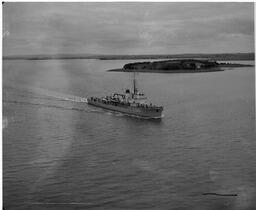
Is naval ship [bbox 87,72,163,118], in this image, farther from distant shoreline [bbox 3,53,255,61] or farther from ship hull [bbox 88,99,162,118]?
distant shoreline [bbox 3,53,255,61]

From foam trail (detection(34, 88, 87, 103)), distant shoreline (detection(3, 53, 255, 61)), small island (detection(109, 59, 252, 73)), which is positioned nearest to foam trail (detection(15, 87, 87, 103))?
foam trail (detection(34, 88, 87, 103))

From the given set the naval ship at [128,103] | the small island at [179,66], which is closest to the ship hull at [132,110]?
the naval ship at [128,103]

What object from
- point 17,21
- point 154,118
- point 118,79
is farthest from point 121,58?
point 17,21

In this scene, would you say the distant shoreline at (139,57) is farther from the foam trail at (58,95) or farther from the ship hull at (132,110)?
the ship hull at (132,110)

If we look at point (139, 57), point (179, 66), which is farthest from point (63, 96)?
point (179, 66)

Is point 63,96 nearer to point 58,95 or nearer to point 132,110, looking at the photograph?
point 58,95

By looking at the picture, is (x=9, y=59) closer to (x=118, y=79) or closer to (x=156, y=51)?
(x=118, y=79)
